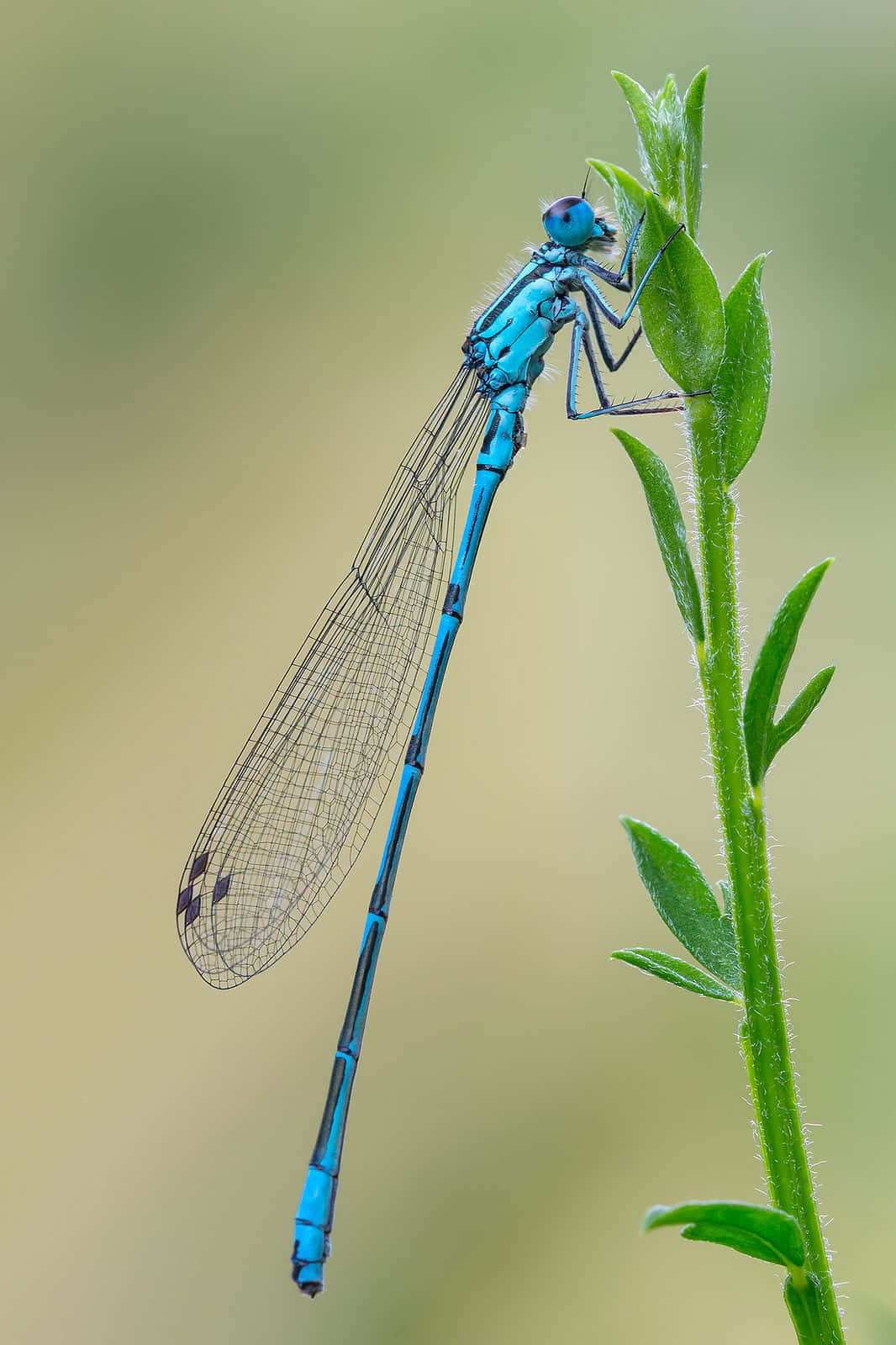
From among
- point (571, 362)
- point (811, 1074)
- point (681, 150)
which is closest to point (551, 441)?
point (571, 362)

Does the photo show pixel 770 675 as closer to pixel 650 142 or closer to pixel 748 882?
pixel 748 882

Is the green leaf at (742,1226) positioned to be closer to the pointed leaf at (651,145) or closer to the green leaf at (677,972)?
the green leaf at (677,972)

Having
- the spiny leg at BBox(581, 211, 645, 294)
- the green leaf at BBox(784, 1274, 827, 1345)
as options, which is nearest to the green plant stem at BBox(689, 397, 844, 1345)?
the green leaf at BBox(784, 1274, 827, 1345)

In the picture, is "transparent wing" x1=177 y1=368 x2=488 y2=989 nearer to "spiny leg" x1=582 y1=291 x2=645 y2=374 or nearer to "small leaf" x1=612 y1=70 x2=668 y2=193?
"spiny leg" x1=582 y1=291 x2=645 y2=374

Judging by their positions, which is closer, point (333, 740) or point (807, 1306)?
point (807, 1306)

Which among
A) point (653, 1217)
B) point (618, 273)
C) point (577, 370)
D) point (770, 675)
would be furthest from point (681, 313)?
point (577, 370)

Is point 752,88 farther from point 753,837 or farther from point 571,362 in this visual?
point 753,837

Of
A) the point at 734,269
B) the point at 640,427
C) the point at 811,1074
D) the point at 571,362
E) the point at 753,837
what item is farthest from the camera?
the point at 734,269
